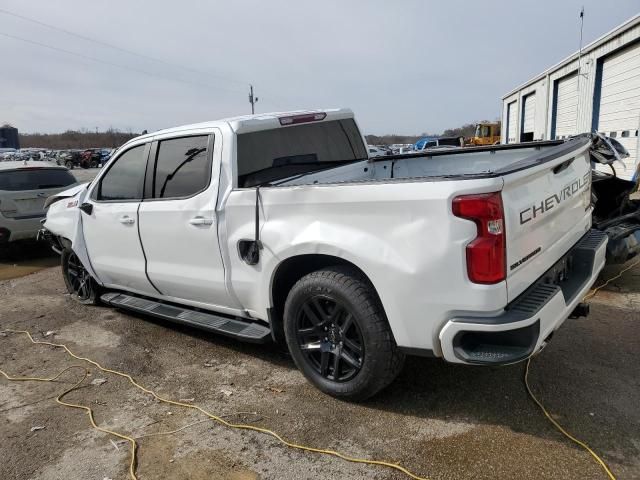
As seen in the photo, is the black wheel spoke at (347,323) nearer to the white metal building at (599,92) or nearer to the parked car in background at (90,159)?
the white metal building at (599,92)

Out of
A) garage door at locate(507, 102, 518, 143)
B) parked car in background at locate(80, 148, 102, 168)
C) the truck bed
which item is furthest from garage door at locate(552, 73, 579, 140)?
parked car in background at locate(80, 148, 102, 168)

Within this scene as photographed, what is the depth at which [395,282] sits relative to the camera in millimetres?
2732

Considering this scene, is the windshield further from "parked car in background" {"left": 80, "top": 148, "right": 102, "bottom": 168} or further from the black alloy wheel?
"parked car in background" {"left": 80, "top": 148, "right": 102, "bottom": 168}

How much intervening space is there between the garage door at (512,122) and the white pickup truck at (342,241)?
30466mm

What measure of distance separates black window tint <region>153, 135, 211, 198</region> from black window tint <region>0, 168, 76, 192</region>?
539 cm

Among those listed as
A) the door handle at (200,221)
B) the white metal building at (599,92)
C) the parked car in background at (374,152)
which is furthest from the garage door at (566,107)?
the door handle at (200,221)

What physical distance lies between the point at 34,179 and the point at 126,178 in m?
5.04

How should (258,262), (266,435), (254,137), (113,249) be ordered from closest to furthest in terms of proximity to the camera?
(266,435), (258,262), (254,137), (113,249)

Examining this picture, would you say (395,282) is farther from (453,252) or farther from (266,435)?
(266,435)

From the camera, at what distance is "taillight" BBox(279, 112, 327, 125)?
4.15 metres

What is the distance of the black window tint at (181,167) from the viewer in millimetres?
3855

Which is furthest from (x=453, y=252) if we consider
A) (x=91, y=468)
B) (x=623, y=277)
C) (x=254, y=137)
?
(x=623, y=277)

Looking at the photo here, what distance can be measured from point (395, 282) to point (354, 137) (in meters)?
2.43

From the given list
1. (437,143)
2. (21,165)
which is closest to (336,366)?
(21,165)
